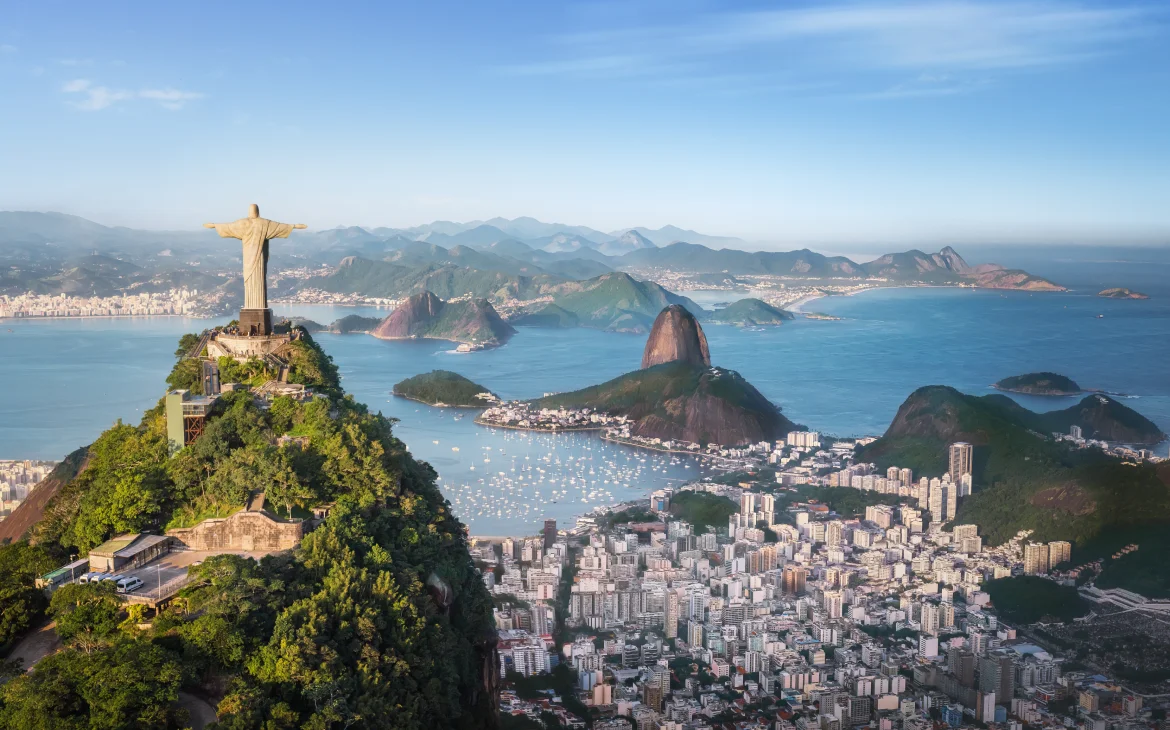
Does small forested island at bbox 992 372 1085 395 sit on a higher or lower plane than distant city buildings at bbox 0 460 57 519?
higher

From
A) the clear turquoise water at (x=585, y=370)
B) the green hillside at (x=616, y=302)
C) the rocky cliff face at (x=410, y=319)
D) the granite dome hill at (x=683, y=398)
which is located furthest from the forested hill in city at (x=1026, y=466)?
the green hillside at (x=616, y=302)

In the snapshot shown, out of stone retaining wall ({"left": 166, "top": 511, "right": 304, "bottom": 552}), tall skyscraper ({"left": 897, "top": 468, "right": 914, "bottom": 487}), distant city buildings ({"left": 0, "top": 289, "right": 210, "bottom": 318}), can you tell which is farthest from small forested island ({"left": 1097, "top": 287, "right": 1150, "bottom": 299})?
stone retaining wall ({"left": 166, "top": 511, "right": 304, "bottom": 552})

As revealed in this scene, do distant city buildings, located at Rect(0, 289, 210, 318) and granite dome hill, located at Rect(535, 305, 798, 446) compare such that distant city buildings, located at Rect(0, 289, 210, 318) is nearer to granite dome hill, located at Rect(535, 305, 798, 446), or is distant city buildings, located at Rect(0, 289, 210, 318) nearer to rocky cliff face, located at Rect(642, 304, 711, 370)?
rocky cliff face, located at Rect(642, 304, 711, 370)

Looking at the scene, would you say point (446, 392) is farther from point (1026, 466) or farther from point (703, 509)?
point (1026, 466)

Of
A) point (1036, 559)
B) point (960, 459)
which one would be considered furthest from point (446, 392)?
point (1036, 559)

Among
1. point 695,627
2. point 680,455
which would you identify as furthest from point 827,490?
point 695,627

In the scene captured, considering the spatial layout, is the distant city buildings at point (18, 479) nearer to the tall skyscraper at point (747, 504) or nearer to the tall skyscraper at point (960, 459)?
the tall skyscraper at point (747, 504)
